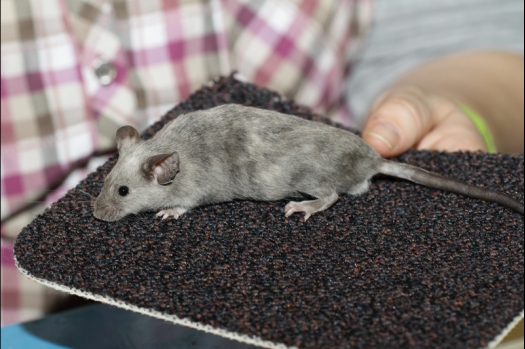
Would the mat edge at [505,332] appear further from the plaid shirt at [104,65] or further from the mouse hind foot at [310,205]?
the plaid shirt at [104,65]

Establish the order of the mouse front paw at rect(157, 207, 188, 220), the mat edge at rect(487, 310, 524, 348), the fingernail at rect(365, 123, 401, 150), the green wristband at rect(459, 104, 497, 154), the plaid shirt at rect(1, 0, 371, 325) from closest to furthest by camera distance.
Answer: the mat edge at rect(487, 310, 524, 348) → the mouse front paw at rect(157, 207, 188, 220) → the fingernail at rect(365, 123, 401, 150) → the plaid shirt at rect(1, 0, 371, 325) → the green wristband at rect(459, 104, 497, 154)

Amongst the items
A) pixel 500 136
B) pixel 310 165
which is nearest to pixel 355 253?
pixel 310 165

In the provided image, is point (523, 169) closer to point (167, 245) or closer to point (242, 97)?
point (242, 97)

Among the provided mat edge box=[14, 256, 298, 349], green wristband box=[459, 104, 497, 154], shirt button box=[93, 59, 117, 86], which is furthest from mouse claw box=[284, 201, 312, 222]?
green wristband box=[459, 104, 497, 154]

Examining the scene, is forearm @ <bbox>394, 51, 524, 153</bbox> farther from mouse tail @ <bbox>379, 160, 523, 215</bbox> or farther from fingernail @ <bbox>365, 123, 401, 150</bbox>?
mouse tail @ <bbox>379, 160, 523, 215</bbox>

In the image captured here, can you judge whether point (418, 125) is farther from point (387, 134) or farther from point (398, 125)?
point (387, 134)

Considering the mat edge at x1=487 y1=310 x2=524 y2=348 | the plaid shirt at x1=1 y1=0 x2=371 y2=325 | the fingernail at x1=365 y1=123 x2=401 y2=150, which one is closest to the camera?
the mat edge at x1=487 y1=310 x2=524 y2=348
